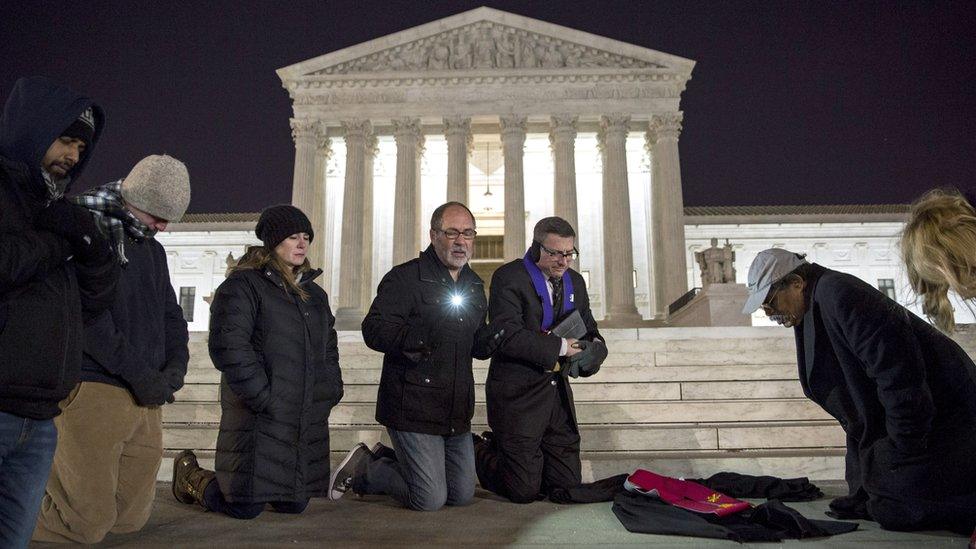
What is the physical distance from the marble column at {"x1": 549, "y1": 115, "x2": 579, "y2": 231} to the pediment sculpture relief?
268 cm

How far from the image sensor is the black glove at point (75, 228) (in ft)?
9.25

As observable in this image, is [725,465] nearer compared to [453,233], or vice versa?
[453,233]

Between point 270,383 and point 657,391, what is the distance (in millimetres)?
5568

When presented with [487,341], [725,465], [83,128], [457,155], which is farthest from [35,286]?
[457,155]

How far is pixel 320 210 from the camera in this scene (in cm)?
2902

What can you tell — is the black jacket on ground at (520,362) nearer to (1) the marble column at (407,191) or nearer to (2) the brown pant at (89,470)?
(2) the brown pant at (89,470)

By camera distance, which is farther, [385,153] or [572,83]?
[385,153]

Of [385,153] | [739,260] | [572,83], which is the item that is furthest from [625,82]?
[739,260]

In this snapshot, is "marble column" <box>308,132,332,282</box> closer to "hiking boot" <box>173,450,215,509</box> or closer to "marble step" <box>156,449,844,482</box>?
"marble step" <box>156,449,844,482</box>

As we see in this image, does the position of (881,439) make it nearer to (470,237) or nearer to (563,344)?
(563,344)

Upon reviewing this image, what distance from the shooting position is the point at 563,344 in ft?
18.3

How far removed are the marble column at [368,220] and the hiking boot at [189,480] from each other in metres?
23.2

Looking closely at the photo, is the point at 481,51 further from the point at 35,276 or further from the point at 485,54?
the point at 35,276

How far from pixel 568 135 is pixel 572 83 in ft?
7.72
